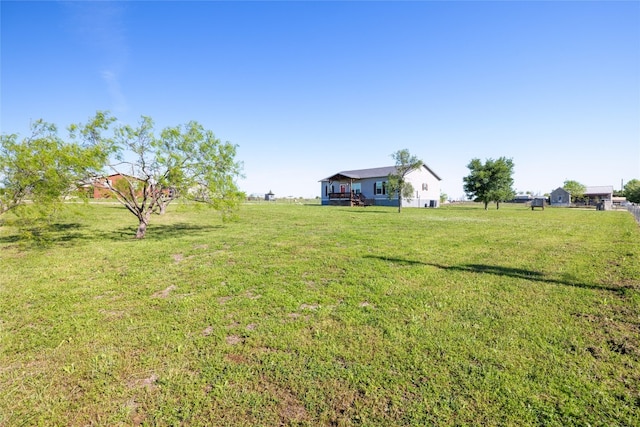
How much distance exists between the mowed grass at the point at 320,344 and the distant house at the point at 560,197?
253 ft

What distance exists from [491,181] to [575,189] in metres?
64.1

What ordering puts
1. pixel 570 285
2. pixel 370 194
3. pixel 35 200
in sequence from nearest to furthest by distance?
pixel 570 285
pixel 35 200
pixel 370 194

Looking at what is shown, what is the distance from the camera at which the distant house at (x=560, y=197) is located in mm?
66875

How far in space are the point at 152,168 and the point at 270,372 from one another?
11789mm

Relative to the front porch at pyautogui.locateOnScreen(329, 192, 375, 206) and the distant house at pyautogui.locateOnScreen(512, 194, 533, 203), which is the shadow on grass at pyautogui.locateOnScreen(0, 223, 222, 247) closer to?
the front porch at pyautogui.locateOnScreen(329, 192, 375, 206)

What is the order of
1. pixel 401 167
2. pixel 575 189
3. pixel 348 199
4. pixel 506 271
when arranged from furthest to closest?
pixel 575 189 → pixel 348 199 → pixel 401 167 → pixel 506 271

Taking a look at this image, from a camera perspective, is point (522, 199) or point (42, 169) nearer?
point (42, 169)

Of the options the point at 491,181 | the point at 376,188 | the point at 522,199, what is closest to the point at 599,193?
the point at 522,199

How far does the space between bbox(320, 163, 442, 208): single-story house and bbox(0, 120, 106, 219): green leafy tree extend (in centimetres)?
3531

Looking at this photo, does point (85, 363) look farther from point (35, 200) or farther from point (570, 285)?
point (35, 200)

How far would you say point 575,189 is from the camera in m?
80.1

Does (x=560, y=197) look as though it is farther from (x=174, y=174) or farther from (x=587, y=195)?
(x=174, y=174)

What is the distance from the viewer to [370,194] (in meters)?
46.0

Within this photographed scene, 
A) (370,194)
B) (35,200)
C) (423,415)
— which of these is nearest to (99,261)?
(35,200)
